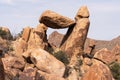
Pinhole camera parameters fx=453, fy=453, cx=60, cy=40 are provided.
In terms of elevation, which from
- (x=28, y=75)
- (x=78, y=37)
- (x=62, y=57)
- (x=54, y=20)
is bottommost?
(x=62, y=57)

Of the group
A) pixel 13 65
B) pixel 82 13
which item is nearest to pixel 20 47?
pixel 82 13

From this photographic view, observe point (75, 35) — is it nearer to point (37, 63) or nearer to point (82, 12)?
point (82, 12)

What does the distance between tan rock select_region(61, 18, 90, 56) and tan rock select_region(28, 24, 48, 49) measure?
250 cm

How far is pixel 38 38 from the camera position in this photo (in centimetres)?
4466

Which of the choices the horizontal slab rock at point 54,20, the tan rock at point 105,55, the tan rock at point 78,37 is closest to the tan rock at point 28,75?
the horizontal slab rock at point 54,20

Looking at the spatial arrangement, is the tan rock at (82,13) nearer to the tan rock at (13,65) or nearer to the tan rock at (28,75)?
the tan rock at (13,65)

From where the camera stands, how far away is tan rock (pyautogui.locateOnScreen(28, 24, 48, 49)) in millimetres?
44469

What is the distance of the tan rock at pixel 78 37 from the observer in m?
45.4

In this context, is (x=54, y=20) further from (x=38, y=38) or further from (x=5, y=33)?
(x=5, y=33)

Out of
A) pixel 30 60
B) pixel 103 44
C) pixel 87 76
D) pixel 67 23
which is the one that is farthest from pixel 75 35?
pixel 103 44

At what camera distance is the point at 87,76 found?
23.2 meters

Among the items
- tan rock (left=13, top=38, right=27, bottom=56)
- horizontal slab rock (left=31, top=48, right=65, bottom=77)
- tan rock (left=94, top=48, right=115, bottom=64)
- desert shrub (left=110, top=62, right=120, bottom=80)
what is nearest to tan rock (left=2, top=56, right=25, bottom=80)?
horizontal slab rock (left=31, top=48, right=65, bottom=77)

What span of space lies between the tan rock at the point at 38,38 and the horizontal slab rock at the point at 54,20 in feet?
2.31

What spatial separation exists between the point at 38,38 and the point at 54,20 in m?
2.55
